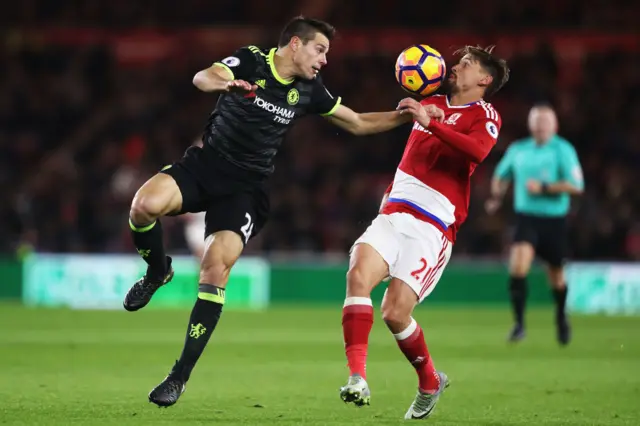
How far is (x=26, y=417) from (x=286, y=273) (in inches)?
483

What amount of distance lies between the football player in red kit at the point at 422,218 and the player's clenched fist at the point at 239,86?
0.87 m

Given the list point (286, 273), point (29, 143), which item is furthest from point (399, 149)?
point (29, 143)

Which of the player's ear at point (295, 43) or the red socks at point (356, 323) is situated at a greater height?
the player's ear at point (295, 43)

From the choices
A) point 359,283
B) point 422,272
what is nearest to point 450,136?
point 422,272

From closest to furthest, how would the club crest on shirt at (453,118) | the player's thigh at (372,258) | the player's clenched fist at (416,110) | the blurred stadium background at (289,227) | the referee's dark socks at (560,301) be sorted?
the player's clenched fist at (416,110) → the player's thigh at (372,258) → the club crest on shirt at (453,118) → the blurred stadium background at (289,227) → the referee's dark socks at (560,301)

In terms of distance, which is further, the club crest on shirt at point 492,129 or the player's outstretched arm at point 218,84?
the club crest on shirt at point 492,129

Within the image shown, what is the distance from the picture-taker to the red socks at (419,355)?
269 inches

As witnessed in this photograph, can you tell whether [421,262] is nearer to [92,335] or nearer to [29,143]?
[92,335]

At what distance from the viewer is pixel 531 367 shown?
9.97 meters

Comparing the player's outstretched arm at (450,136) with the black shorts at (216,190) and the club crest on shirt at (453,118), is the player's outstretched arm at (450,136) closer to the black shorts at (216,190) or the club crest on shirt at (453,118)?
the club crest on shirt at (453,118)

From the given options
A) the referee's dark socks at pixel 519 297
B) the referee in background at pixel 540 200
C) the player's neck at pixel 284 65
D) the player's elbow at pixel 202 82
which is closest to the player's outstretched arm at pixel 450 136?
the player's neck at pixel 284 65

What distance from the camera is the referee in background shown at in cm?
1234

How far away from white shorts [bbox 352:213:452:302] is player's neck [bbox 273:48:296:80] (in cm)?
105

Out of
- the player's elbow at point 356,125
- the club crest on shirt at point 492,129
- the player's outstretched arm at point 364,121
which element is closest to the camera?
the club crest on shirt at point 492,129
